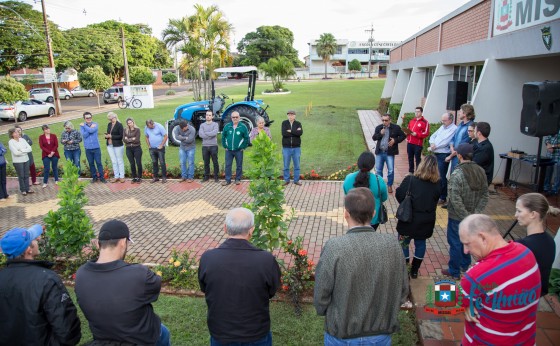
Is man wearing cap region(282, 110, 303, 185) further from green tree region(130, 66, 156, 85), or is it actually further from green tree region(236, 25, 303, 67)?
green tree region(236, 25, 303, 67)

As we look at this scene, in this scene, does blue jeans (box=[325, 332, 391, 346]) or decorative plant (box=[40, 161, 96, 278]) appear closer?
blue jeans (box=[325, 332, 391, 346])

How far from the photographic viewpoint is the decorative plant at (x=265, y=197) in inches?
177

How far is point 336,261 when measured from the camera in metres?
2.42

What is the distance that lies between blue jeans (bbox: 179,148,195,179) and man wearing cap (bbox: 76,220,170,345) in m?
7.25

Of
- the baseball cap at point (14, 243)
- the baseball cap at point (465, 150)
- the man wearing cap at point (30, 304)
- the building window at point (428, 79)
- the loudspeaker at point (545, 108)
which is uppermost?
the building window at point (428, 79)

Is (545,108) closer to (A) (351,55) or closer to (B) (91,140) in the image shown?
(B) (91,140)

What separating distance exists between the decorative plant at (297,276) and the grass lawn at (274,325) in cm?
15

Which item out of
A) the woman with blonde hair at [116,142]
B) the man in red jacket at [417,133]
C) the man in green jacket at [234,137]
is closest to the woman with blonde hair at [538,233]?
the man in red jacket at [417,133]

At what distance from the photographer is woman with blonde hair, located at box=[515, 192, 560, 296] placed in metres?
2.99

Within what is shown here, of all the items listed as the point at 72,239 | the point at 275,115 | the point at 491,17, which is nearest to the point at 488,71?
the point at 491,17

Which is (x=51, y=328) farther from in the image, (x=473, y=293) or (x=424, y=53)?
(x=424, y=53)

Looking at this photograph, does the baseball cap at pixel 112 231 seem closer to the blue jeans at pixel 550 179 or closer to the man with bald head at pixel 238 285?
the man with bald head at pixel 238 285

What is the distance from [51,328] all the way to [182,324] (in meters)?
1.63

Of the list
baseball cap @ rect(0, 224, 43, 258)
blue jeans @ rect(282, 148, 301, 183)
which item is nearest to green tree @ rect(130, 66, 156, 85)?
blue jeans @ rect(282, 148, 301, 183)
